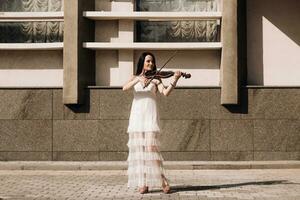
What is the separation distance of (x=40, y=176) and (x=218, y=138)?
4.39 metres

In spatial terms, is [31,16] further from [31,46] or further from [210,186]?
[210,186]

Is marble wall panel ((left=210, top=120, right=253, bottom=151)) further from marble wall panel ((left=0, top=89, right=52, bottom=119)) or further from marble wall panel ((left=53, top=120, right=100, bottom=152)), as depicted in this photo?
marble wall panel ((left=0, top=89, right=52, bottom=119))

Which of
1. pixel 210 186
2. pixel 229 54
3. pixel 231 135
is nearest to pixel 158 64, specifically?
pixel 229 54

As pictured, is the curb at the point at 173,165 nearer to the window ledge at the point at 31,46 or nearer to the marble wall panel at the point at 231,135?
the marble wall panel at the point at 231,135

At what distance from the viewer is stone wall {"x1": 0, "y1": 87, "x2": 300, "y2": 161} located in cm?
1516

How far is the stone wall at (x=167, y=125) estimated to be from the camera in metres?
15.2

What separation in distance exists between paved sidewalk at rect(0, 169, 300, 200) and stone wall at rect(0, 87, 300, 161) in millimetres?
1199

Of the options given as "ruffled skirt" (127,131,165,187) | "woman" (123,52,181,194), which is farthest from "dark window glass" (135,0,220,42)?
"ruffled skirt" (127,131,165,187)

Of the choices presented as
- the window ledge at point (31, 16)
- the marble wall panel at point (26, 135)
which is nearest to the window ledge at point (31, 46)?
the window ledge at point (31, 16)

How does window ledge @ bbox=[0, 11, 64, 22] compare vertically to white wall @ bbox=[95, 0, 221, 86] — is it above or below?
above

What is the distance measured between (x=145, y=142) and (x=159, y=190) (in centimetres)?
97

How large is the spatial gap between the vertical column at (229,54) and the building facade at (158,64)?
0.02 m

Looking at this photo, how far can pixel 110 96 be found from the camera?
15.4 meters

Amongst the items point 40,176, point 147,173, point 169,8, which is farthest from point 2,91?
point 147,173
